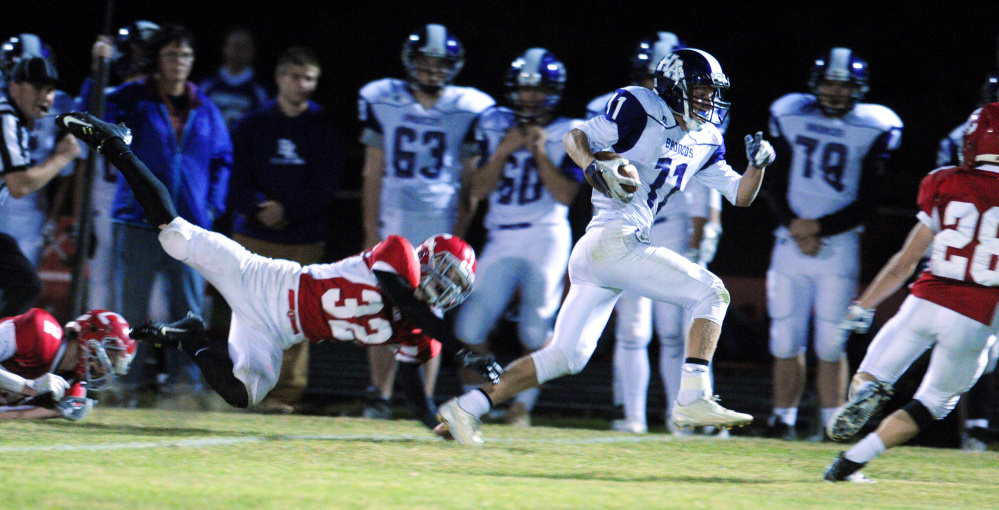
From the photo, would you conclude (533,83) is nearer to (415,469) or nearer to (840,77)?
(840,77)

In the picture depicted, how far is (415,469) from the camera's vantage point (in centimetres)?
373

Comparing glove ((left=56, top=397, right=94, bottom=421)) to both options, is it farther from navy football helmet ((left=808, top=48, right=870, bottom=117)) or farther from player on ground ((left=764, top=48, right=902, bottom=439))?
navy football helmet ((left=808, top=48, right=870, bottom=117))

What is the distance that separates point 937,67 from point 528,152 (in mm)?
9492

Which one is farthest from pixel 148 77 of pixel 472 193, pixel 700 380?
pixel 700 380

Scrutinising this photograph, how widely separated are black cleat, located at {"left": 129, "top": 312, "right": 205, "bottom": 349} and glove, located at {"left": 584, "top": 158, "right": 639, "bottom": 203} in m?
1.72

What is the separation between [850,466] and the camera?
12.4 feet

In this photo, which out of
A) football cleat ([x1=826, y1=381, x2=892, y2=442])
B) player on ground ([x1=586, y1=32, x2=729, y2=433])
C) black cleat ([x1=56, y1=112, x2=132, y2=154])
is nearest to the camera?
football cleat ([x1=826, y1=381, x2=892, y2=442])

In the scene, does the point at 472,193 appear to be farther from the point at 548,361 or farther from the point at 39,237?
the point at 39,237

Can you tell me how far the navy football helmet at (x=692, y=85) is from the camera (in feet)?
14.4

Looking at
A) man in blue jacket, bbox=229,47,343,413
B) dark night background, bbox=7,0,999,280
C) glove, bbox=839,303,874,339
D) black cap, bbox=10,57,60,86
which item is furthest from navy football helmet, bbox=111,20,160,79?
dark night background, bbox=7,0,999,280

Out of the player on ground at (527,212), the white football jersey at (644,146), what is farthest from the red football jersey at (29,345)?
the white football jersey at (644,146)

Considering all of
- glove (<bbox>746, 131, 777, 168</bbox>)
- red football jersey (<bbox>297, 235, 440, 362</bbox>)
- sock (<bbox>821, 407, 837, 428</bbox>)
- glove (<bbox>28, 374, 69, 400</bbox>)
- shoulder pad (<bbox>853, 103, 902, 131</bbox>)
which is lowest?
sock (<bbox>821, 407, 837, 428</bbox>)

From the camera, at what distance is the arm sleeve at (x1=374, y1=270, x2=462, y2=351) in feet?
13.5

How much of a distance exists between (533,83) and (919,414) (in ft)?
8.90
